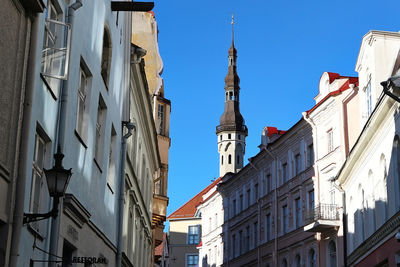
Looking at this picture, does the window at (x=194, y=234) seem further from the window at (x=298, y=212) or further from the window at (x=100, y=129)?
the window at (x=100, y=129)

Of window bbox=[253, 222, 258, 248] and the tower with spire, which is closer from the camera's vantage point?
window bbox=[253, 222, 258, 248]

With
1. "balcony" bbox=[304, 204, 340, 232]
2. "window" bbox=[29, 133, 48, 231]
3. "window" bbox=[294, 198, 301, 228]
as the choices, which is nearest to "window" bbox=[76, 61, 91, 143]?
"window" bbox=[29, 133, 48, 231]

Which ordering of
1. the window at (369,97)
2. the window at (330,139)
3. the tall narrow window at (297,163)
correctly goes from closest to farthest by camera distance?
1. the window at (369,97)
2. the window at (330,139)
3. the tall narrow window at (297,163)

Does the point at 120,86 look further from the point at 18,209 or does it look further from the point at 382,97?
the point at 18,209

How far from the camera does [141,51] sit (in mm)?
21688

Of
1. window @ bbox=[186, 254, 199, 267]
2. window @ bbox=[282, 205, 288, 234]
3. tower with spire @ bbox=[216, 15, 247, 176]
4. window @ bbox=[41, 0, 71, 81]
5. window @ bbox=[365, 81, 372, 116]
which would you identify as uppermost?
Result: tower with spire @ bbox=[216, 15, 247, 176]

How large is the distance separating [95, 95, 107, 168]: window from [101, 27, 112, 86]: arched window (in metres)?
0.80

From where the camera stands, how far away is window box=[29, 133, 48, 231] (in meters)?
10.8

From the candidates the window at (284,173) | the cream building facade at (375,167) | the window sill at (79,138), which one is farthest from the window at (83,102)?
the window at (284,173)

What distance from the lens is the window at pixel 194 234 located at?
74.6 metres

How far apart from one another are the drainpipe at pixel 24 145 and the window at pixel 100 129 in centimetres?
631

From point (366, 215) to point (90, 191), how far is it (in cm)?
1417

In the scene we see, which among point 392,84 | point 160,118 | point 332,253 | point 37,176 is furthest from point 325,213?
point 37,176

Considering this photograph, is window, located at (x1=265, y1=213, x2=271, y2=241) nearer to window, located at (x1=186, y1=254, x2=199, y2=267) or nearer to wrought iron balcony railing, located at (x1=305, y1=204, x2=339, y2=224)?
wrought iron balcony railing, located at (x1=305, y1=204, x2=339, y2=224)
